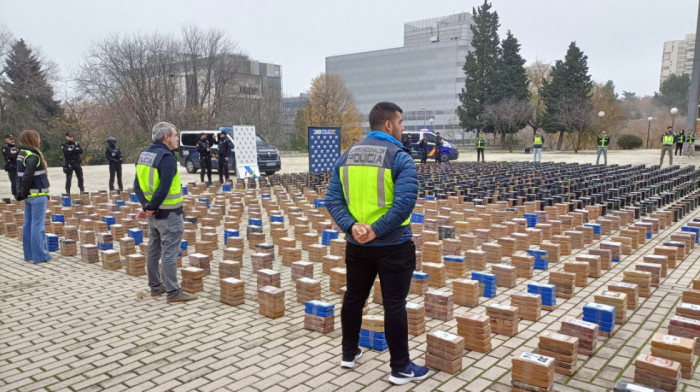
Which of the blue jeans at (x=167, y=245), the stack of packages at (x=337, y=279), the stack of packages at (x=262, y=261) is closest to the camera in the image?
the blue jeans at (x=167, y=245)

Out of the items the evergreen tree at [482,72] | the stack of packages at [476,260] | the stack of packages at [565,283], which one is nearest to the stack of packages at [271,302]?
the stack of packages at [476,260]

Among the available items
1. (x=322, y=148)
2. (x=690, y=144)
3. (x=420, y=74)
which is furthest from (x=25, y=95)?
(x=420, y=74)

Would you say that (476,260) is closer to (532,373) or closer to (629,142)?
(532,373)

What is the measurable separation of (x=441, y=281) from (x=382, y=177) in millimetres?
3070

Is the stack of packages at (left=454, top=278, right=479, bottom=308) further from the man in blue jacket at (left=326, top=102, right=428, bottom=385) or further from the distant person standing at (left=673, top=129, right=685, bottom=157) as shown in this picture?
the distant person standing at (left=673, top=129, right=685, bottom=157)

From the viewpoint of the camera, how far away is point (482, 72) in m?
49.1

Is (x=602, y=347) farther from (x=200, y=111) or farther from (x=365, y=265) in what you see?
(x=200, y=111)

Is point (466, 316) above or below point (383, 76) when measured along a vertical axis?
below

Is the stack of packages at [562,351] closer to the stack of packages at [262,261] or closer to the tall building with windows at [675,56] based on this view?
the stack of packages at [262,261]

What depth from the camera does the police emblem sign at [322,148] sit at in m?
18.3

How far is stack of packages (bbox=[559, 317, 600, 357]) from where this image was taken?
3936 mm

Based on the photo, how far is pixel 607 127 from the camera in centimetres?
4697

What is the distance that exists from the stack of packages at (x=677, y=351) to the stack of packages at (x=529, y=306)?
45.9 inches

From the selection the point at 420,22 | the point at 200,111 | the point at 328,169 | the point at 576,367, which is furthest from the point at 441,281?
the point at 420,22
